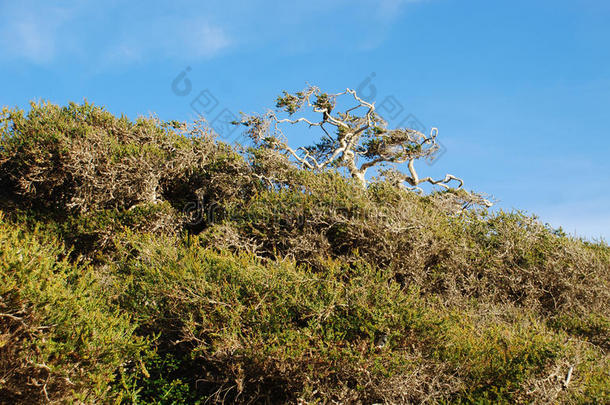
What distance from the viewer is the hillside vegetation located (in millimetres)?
6332

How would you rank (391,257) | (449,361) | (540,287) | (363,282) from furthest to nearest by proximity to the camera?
1. (540,287)
2. (391,257)
3. (363,282)
4. (449,361)

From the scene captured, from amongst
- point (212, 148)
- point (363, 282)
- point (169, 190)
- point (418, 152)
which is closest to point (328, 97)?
point (418, 152)

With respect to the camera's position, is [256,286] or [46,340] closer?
[46,340]

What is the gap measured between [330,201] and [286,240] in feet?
4.62

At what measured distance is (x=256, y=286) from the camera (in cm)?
729

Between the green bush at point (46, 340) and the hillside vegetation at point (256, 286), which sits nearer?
the green bush at point (46, 340)

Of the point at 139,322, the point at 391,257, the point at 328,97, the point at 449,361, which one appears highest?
the point at 328,97

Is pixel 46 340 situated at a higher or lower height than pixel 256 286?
lower

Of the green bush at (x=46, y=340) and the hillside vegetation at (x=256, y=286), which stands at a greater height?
the hillside vegetation at (x=256, y=286)

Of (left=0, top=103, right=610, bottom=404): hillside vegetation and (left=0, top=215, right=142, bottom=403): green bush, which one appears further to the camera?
(left=0, top=103, right=610, bottom=404): hillside vegetation

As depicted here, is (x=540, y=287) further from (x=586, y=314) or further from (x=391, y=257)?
(x=391, y=257)

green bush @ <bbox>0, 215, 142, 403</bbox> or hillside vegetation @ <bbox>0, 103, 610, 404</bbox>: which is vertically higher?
hillside vegetation @ <bbox>0, 103, 610, 404</bbox>

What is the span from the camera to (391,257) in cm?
1042

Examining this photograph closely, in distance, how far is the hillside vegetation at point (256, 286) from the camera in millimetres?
6332
